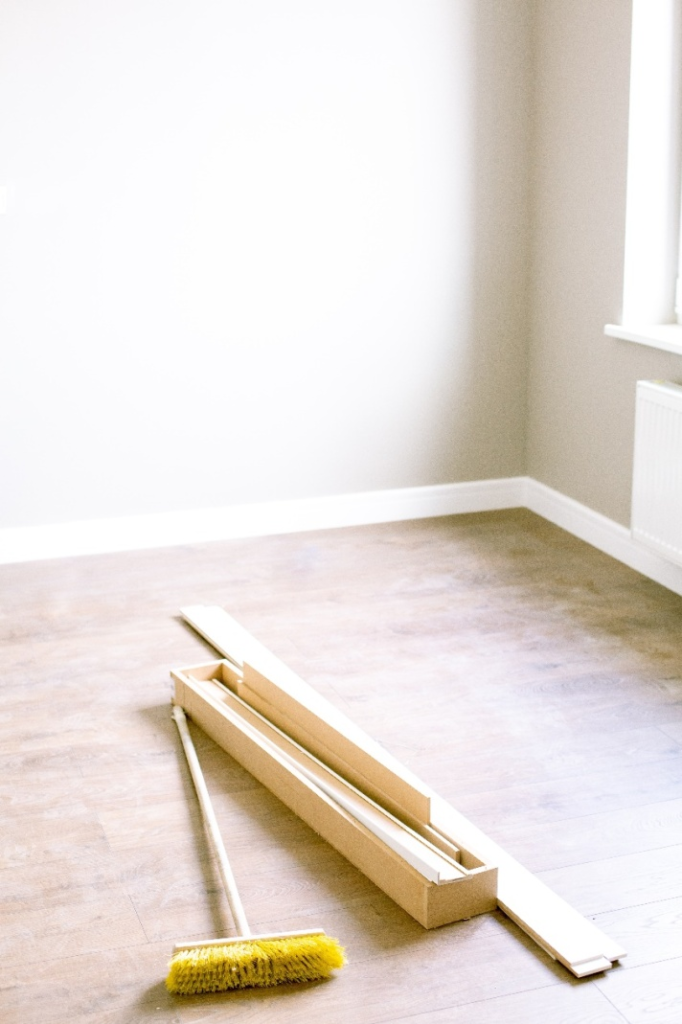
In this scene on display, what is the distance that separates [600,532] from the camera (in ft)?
14.3

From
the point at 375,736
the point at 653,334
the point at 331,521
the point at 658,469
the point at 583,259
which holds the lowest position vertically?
the point at 375,736

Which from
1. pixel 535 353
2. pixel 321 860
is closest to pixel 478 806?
pixel 321 860

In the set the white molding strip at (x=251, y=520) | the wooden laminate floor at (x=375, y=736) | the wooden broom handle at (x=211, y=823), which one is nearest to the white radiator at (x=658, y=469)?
the wooden laminate floor at (x=375, y=736)

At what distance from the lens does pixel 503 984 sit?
2150mm

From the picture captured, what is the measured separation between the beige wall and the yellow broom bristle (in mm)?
2353

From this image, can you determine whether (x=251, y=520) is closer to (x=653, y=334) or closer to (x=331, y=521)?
(x=331, y=521)

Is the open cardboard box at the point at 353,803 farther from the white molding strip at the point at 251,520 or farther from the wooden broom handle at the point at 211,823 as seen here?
the white molding strip at the point at 251,520

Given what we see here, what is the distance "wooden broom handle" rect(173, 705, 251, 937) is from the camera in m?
2.23

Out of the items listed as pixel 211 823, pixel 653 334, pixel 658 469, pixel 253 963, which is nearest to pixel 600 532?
pixel 658 469

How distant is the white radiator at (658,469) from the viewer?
3736mm

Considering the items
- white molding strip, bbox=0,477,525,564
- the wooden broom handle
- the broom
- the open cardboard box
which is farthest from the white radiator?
the broom

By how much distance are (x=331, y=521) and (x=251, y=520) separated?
0.99ft

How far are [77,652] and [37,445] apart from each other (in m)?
0.97

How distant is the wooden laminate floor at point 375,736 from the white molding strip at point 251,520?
9 centimetres
